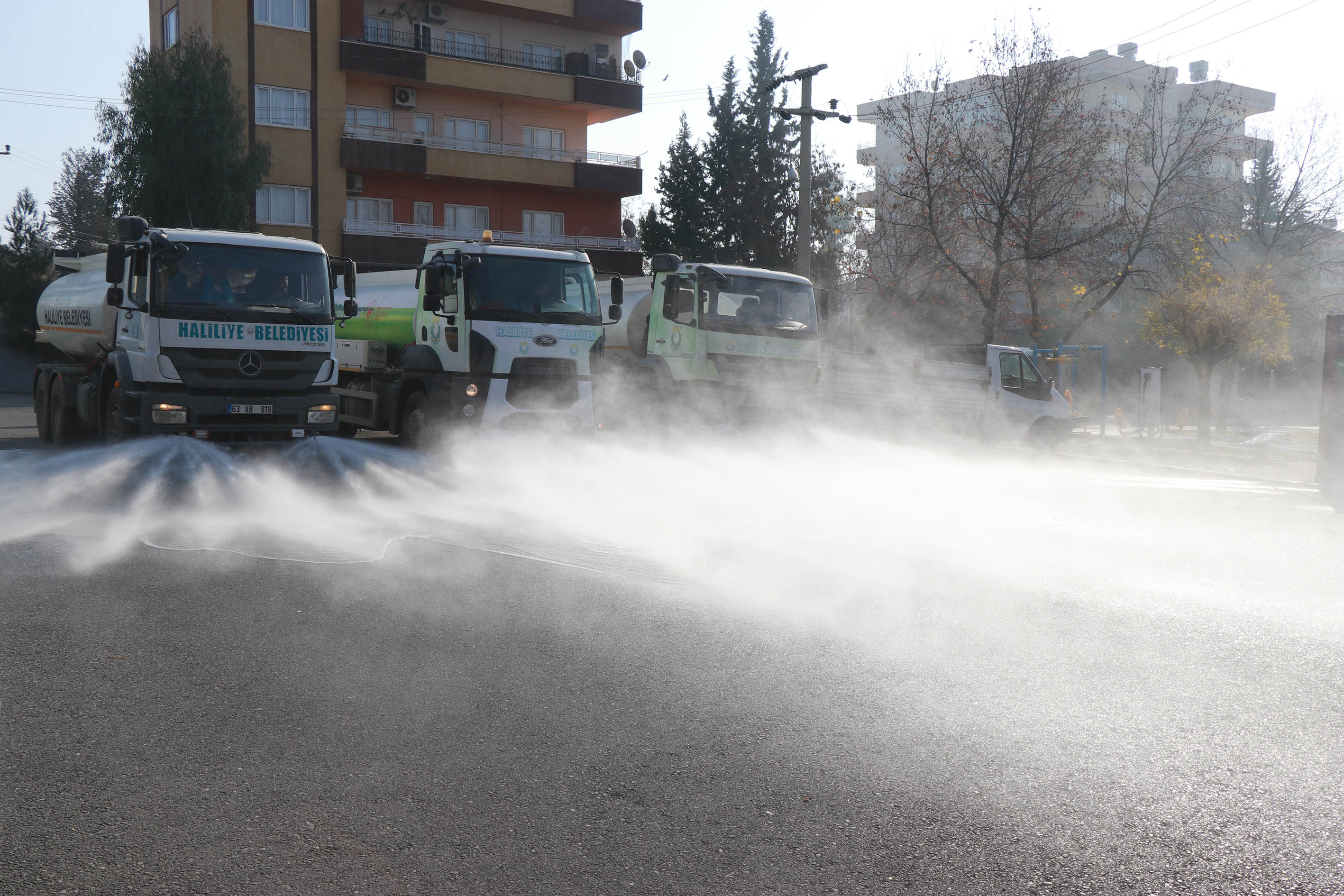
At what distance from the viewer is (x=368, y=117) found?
1409 inches

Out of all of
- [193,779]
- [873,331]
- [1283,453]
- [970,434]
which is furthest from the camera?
[873,331]

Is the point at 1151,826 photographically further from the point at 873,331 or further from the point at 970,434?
the point at 873,331

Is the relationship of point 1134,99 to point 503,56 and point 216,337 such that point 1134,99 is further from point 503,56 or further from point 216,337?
point 216,337

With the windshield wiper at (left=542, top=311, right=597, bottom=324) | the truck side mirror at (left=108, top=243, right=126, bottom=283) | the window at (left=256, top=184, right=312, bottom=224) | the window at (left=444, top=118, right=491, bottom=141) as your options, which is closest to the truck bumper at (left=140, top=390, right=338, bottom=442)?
the truck side mirror at (left=108, top=243, right=126, bottom=283)

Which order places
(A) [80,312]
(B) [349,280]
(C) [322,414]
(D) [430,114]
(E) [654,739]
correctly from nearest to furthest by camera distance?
(E) [654,739] < (C) [322,414] < (B) [349,280] < (A) [80,312] < (D) [430,114]

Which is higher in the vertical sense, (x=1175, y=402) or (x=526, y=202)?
(x=526, y=202)

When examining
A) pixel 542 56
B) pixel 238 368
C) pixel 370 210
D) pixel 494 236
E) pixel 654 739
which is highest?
pixel 542 56

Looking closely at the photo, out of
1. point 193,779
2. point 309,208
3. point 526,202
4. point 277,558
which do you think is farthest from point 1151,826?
point 526,202

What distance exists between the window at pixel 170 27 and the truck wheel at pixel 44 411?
21712 mm

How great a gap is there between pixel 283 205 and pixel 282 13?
5.57 metres

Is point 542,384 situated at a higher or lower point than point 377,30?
lower

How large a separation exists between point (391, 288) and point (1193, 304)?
17.6 m

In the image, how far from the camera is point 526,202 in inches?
1522

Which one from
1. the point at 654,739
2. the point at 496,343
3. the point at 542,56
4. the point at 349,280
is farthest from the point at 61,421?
the point at 542,56
